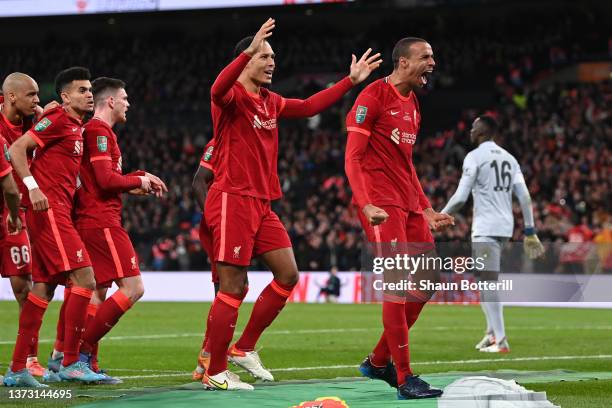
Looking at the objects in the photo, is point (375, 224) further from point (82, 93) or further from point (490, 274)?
point (490, 274)

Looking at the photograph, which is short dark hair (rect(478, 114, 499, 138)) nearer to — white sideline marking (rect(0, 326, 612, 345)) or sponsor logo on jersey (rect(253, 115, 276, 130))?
white sideline marking (rect(0, 326, 612, 345))

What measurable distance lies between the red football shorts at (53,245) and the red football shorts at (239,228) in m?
1.27

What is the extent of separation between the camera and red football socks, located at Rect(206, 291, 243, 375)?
25.9ft

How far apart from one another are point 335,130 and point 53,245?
28.0 meters

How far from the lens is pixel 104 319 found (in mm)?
9203

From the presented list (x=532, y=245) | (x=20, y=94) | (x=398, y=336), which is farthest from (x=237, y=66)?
(x=532, y=245)

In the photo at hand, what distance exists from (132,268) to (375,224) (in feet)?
9.18

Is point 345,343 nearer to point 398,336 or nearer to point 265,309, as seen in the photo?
point 265,309

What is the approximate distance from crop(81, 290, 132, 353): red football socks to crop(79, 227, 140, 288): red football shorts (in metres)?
0.27

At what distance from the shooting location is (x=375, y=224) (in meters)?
7.59

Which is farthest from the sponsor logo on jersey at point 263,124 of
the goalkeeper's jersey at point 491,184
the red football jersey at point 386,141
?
the goalkeeper's jersey at point 491,184

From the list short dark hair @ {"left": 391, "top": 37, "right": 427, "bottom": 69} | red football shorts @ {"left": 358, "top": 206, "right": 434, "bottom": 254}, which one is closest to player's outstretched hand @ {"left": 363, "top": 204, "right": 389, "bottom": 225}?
red football shorts @ {"left": 358, "top": 206, "right": 434, "bottom": 254}

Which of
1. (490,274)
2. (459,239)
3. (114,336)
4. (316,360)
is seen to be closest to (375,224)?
(316,360)

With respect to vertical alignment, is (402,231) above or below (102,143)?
below
